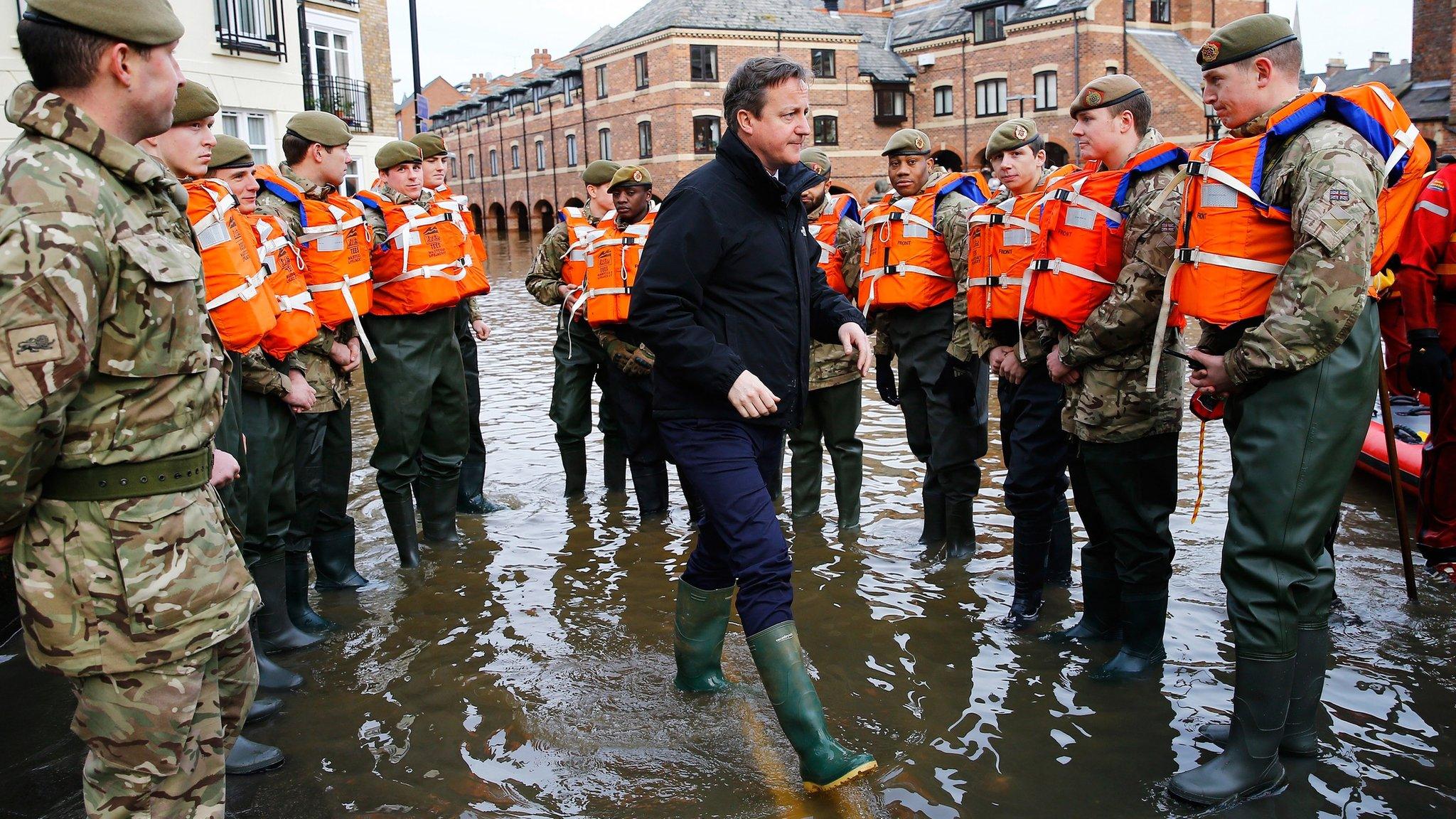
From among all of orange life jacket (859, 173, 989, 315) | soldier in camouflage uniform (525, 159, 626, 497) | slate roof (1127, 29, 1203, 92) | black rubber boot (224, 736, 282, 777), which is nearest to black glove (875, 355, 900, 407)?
orange life jacket (859, 173, 989, 315)

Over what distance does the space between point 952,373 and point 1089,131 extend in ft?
5.97

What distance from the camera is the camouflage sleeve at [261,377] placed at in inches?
194

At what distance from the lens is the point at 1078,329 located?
4828 mm

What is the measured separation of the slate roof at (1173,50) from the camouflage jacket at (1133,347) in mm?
41101

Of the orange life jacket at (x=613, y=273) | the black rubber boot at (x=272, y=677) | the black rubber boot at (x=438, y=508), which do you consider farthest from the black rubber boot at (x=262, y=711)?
the orange life jacket at (x=613, y=273)

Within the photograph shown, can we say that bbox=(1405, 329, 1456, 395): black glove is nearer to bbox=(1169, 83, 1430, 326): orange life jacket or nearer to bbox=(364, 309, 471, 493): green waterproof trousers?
bbox=(1169, 83, 1430, 326): orange life jacket

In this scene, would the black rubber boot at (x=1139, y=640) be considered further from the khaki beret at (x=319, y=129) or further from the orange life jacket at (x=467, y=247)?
the khaki beret at (x=319, y=129)

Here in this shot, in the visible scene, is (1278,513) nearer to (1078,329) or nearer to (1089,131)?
(1078,329)

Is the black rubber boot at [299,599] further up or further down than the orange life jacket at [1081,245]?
further down

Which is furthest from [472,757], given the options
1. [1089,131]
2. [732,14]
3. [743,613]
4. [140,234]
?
[732,14]

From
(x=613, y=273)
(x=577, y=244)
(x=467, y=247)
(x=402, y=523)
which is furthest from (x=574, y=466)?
(x=467, y=247)

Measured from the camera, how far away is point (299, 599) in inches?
222

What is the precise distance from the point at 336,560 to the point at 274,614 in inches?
39.6

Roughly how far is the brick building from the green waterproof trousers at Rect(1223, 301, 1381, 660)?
39868 millimetres
